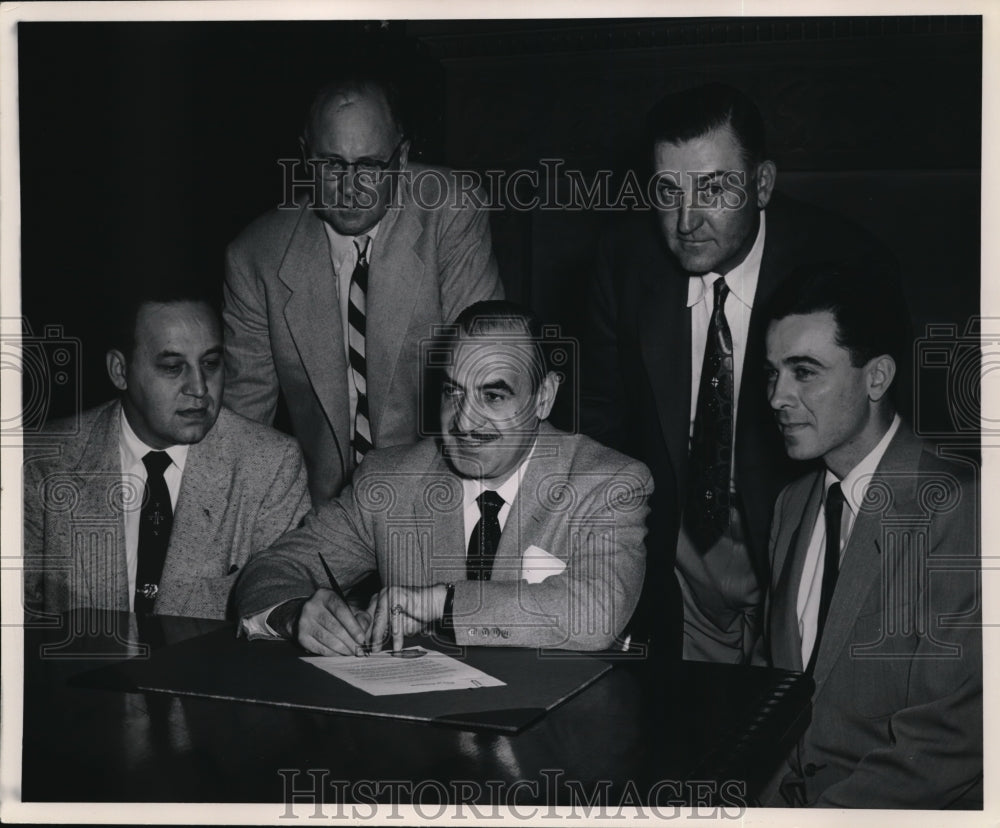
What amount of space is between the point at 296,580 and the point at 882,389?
1378 millimetres

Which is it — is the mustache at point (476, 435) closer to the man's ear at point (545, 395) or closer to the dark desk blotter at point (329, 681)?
the man's ear at point (545, 395)

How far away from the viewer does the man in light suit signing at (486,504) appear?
2.48 m

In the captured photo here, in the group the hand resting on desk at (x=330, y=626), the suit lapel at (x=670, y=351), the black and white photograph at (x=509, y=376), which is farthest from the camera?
the suit lapel at (x=670, y=351)

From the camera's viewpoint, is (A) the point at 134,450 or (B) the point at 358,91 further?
(B) the point at 358,91

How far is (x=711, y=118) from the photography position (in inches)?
115

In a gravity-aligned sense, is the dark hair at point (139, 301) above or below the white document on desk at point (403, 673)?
above

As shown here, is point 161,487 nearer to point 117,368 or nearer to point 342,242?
point 117,368

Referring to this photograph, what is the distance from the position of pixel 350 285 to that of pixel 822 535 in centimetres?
138

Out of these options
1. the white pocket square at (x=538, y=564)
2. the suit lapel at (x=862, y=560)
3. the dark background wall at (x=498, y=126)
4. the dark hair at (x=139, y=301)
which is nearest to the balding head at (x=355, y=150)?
the dark background wall at (x=498, y=126)

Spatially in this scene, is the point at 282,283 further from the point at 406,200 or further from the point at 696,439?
the point at 696,439

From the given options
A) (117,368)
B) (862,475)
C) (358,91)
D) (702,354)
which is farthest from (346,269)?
(862,475)

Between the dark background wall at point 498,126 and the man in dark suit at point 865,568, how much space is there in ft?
0.70

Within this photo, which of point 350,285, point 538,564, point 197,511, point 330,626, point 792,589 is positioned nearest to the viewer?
point 330,626

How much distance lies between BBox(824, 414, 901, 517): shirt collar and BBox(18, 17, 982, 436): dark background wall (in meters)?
0.19
